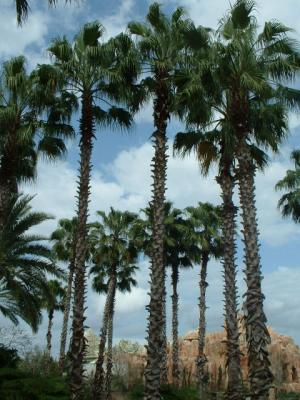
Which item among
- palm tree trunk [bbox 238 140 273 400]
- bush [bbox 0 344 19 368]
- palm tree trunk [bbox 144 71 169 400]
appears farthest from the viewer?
bush [bbox 0 344 19 368]

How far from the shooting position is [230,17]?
18.8 meters

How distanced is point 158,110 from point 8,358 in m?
11.8

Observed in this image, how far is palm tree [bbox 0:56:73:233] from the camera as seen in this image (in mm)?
21156

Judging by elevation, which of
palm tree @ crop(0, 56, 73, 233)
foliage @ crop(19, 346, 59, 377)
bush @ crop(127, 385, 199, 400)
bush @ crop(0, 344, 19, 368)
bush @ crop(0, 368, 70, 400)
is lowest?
bush @ crop(0, 368, 70, 400)

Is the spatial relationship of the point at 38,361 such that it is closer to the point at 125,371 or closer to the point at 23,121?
the point at 125,371

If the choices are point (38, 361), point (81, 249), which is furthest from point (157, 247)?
point (38, 361)

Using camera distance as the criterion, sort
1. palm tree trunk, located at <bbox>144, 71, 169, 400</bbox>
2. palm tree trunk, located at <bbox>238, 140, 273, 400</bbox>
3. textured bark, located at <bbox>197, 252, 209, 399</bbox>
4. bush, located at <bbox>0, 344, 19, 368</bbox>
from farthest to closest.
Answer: textured bark, located at <bbox>197, 252, 209, 399</bbox>, bush, located at <bbox>0, 344, 19, 368</bbox>, palm tree trunk, located at <bbox>144, 71, 169, 400</bbox>, palm tree trunk, located at <bbox>238, 140, 273, 400</bbox>

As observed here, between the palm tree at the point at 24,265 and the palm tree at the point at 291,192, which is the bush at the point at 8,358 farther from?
the palm tree at the point at 291,192

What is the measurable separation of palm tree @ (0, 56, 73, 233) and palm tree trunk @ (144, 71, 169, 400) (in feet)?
15.3

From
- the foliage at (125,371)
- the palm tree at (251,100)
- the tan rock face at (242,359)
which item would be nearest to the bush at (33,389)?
the palm tree at (251,100)

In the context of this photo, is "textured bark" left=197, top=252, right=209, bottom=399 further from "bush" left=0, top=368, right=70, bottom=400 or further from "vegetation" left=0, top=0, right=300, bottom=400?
"bush" left=0, top=368, right=70, bottom=400

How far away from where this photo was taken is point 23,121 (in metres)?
22.2

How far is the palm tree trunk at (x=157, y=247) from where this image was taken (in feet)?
52.8

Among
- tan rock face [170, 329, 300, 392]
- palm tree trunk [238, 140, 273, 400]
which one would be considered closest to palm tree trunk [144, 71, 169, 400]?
palm tree trunk [238, 140, 273, 400]
